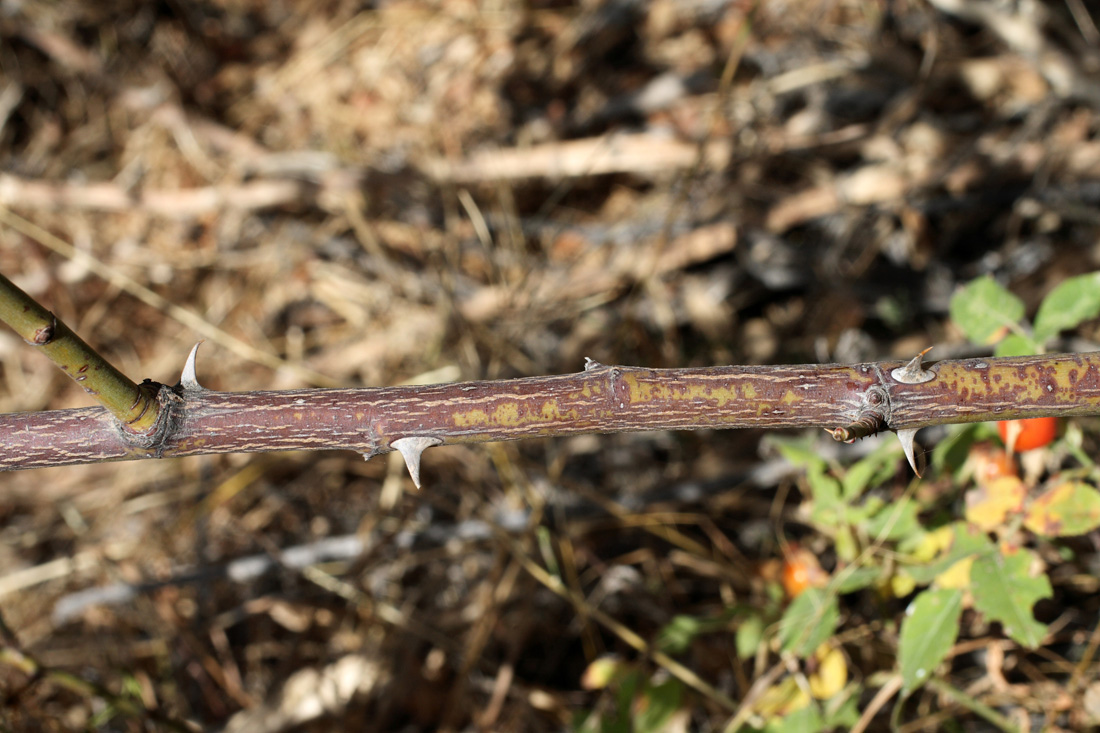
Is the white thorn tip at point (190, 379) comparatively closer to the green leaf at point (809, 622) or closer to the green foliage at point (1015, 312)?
the green leaf at point (809, 622)

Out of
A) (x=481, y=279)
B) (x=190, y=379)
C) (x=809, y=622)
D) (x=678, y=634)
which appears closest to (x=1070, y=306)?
(x=809, y=622)

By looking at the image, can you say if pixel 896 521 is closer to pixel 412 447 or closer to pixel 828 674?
pixel 828 674

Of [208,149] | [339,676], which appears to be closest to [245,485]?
[339,676]

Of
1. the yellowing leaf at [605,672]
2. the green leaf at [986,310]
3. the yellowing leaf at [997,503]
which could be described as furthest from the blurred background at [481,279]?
the green leaf at [986,310]

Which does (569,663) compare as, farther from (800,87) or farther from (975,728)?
(800,87)

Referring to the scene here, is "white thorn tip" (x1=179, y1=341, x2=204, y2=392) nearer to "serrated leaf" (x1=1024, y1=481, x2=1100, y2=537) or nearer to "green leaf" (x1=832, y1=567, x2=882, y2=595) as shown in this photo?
"green leaf" (x1=832, y1=567, x2=882, y2=595)
